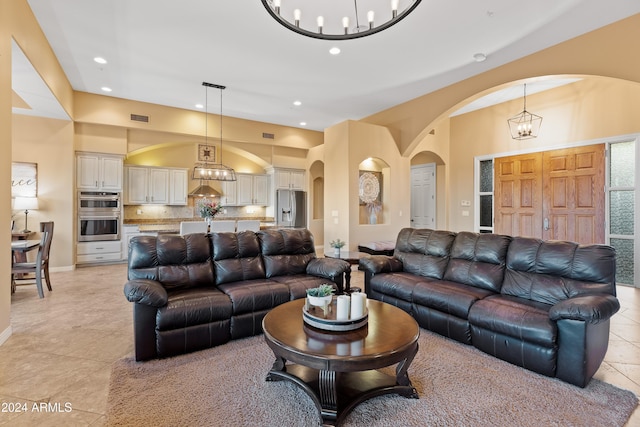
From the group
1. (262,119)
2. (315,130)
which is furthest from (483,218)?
(262,119)

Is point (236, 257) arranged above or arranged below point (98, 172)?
below

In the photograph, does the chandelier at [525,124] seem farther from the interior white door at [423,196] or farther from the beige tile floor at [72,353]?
the beige tile floor at [72,353]

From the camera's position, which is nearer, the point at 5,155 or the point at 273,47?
the point at 5,155

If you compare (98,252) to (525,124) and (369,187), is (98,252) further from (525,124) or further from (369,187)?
(525,124)

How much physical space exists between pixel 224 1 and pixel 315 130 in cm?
601

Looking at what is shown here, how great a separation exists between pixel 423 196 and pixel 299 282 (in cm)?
618

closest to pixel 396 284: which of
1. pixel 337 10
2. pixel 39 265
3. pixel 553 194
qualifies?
pixel 337 10

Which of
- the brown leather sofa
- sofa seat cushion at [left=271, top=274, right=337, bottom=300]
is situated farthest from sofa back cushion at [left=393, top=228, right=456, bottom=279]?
sofa seat cushion at [left=271, top=274, right=337, bottom=300]

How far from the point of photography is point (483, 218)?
7.25 m

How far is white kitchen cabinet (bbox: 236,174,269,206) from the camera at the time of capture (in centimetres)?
894

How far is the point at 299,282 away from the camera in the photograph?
3457 millimetres

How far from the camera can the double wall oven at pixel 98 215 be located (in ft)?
21.9

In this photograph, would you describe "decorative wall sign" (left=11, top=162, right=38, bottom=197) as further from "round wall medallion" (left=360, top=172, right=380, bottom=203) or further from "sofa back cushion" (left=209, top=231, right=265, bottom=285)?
"round wall medallion" (left=360, top=172, right=380, bottom=203)

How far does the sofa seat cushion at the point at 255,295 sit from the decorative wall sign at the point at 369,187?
14.5 feet
